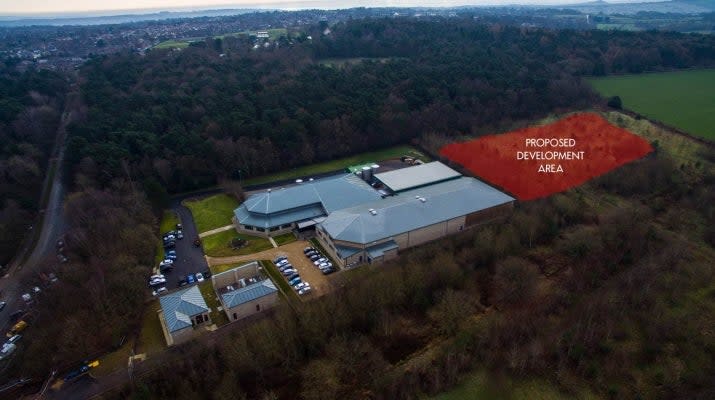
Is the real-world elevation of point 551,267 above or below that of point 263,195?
below

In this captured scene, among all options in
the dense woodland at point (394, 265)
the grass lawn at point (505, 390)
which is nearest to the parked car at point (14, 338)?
the dense woodland at point (394, 265)

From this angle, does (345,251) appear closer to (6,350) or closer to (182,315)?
(182,315)

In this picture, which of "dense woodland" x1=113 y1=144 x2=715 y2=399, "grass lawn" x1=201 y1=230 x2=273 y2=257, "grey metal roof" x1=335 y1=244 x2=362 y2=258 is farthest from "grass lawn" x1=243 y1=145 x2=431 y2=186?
"dense woodland" x1=113 y1=144 x2=715 y2=399

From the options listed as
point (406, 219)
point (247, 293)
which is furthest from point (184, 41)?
point (247, 293)

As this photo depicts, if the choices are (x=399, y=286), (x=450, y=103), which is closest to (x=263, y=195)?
(x=399, y=286)

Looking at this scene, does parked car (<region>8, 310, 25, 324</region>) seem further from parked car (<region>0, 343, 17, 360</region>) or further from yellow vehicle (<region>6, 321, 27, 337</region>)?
parked car (<region>0, 343, 17, 360</region>)

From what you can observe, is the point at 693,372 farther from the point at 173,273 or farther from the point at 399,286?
the point at 173,273
